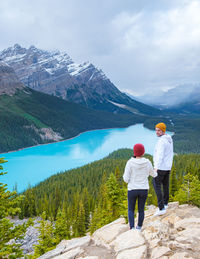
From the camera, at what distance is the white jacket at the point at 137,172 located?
670cm

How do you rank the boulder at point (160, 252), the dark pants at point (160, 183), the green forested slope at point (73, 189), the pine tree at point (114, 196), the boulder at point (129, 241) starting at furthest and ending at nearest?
the green forested slope at point (73, 189) < the pine tree at point (114, 196) < the dark pants at point (160, 183) < the boulder at point (129, 241) < the boulder at point (160, 252)

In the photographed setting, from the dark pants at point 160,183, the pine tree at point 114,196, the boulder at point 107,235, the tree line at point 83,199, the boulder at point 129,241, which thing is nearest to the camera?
the boulder at point 129,241

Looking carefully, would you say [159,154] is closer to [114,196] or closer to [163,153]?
[163,153]

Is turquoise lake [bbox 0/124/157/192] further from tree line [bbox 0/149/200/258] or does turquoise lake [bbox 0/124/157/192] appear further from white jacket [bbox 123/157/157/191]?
white jacket [bbox 123/157/157/191]

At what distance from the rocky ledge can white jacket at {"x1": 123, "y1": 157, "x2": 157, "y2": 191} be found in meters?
1.81

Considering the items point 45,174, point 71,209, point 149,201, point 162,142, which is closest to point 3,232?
point 162,142

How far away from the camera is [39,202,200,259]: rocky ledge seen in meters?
5.96

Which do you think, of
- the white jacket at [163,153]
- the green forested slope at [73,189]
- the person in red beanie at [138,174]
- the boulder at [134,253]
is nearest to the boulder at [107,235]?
the boulder at [134,253]

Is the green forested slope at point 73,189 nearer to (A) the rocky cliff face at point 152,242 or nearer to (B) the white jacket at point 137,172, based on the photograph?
(A) the rocky cliff face at point 152,242

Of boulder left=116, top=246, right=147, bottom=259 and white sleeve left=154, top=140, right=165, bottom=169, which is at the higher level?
white sleeve left=154, top=140, right=165, bottom=169

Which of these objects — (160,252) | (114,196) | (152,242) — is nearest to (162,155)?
(152,242)

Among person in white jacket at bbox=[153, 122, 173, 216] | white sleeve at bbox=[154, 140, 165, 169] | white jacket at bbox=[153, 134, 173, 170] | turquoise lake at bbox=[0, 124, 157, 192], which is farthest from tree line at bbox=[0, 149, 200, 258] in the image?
turquoise lake at bbox=[0, 124, 157, 192]

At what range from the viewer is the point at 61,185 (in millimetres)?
67500

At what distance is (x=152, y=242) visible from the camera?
257 inches
